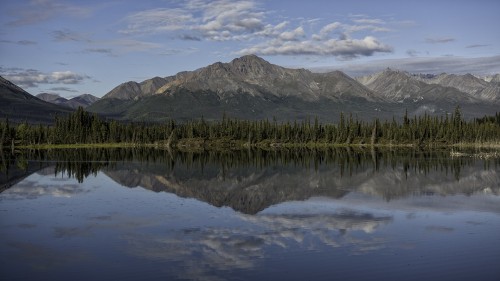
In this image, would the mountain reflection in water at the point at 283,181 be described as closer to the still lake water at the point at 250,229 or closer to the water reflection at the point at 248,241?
the still lake water at the point at 250,229

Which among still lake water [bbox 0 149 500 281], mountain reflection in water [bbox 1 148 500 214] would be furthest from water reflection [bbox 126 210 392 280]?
mountain reflection in water [bbox 1 148 500 214]

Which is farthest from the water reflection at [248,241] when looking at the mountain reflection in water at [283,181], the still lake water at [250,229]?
the mountain reflection in water at [283,181]

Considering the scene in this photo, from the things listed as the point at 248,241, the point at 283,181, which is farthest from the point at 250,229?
the point at 283,181

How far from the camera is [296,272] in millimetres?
28031

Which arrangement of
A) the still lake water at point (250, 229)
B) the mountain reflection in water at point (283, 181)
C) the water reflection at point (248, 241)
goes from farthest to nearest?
1. the mountain reflection in water at point (283, 181)
2. the water reflection at point (248, 241)
3. the still lake water at point (250, 229)

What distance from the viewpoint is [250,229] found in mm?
39656

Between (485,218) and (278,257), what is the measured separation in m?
22.2

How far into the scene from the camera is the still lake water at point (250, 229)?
94.4 feet

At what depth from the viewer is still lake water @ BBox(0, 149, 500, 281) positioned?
2878 centimetres

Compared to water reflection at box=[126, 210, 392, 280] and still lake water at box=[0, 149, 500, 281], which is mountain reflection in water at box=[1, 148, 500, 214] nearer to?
still lake water at box=[0, 149, 500, 281]

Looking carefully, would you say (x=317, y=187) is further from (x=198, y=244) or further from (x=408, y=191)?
(x=198, y=244)

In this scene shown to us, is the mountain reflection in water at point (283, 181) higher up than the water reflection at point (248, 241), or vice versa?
the water reflection at point (248, 241)

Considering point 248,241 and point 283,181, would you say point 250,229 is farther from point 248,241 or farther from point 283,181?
point 283,181

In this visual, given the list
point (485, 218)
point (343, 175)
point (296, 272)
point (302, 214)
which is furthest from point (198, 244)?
point (343, 175)
